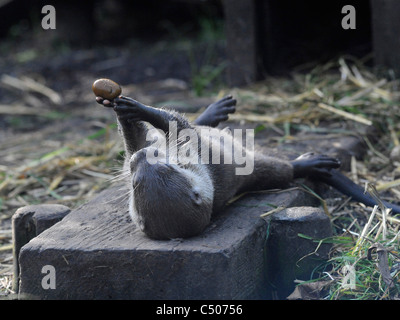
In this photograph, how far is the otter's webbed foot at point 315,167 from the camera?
3.54 meters

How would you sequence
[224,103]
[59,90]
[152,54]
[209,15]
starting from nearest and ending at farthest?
[224,103] < [59,90] < [152,54] < [209,15]

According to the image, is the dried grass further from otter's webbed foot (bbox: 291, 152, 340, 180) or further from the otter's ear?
the otter's ear

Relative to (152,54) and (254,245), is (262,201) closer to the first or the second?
(254,245)

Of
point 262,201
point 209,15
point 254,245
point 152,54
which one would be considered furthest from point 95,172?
point 209,15

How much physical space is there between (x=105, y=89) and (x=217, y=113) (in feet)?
3.62

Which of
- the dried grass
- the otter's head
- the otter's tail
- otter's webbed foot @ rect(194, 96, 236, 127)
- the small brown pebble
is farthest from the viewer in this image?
the dried grass

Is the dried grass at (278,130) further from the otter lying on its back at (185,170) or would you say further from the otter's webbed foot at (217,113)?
the otter's webbed foot at (217,113)

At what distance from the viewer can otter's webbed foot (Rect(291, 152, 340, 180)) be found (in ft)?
11.6

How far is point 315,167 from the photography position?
3.55 m

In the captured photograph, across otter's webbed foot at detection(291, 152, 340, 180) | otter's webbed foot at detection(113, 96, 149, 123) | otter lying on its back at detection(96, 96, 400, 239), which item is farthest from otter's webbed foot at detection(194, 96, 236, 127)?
otter's webbed foot at detection(113, 96, 149, 123)

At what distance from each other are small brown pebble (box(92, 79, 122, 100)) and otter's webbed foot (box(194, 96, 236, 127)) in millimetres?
1027

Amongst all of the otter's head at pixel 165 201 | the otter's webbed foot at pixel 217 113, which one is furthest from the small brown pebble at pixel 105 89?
the otter's webbed foot at pixel 217 113

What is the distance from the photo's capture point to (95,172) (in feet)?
14.3
